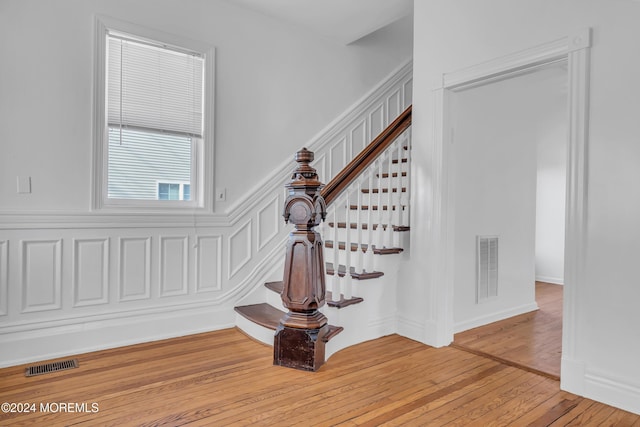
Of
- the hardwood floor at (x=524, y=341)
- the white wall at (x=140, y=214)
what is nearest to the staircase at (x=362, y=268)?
the white wall at (x=140, y=214)

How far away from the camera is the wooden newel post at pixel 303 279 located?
8.42ft

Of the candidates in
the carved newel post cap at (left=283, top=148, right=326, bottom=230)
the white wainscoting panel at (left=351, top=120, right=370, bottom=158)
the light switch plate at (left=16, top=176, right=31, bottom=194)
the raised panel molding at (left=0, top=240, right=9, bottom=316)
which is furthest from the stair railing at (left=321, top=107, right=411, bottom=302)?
the raised panel molding at (left=0, top=240, right=9, bottom=316)

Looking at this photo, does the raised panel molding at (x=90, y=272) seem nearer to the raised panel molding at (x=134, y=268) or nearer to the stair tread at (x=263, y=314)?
the raised panel molding at (x=134, y=268)

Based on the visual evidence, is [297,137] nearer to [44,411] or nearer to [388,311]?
[388,311]

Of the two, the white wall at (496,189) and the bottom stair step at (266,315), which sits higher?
the white wall at (496,189)

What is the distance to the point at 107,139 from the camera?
298 centimetres

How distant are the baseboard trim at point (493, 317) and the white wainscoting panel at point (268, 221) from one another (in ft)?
5.93

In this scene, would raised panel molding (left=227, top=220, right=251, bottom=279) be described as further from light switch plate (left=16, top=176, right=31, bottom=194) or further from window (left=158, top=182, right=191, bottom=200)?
light switch plate (left=16, top=176, right=31, bottom=194)

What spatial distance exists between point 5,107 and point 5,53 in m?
0.35

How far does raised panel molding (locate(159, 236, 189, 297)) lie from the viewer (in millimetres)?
3178

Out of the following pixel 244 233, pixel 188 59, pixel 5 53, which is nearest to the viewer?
pixel 5 53

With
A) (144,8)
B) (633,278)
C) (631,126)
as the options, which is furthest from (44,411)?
(631,126)

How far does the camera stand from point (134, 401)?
2092 millimetres

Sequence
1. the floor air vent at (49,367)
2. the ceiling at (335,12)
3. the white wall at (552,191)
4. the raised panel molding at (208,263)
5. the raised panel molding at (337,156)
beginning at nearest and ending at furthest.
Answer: the floor air vent at (49,367) < the raised panel molding at (208,263) < the ceiling at (335,12) < the raised panel molding at (337,156) < the white wall at (552,191)
